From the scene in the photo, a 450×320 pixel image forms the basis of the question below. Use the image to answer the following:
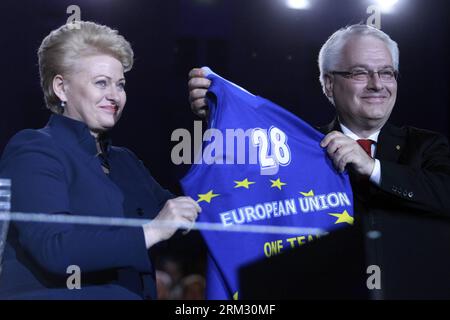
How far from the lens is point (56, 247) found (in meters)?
1.61

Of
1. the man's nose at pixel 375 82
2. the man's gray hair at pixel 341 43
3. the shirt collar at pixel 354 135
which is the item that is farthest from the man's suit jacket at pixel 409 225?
the man's gray hair at pixel 341 43

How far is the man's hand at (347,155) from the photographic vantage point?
1931 mm

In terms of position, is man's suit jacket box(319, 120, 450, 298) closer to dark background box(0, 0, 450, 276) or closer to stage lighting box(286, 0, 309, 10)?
dark background box(0, 0, 450, 276)

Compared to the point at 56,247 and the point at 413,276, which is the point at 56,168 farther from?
the point at 413,276

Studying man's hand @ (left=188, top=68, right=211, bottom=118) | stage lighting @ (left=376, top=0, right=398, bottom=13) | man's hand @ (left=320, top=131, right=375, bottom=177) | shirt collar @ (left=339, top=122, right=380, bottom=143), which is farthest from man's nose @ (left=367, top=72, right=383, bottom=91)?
man's hand @ (left=188, top=68, right=211, bottom=118)

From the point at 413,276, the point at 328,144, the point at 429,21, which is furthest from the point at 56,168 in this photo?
the point at 429,21

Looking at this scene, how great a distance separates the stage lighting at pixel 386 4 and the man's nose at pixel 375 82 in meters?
0.44

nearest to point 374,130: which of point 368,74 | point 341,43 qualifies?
point 368,74

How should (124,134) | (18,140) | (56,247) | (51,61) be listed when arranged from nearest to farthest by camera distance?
(56,247) < (18,140) < (51,61) < (124,134)

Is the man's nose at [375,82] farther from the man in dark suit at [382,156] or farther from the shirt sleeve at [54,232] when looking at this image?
the shirt sleeve at [54,232]

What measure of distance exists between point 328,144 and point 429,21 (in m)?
0.93

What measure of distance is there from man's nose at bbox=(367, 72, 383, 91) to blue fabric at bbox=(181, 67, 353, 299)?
0.29 meters

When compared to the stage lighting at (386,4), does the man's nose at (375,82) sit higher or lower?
lower

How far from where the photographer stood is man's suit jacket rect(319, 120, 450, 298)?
1.99 meters
